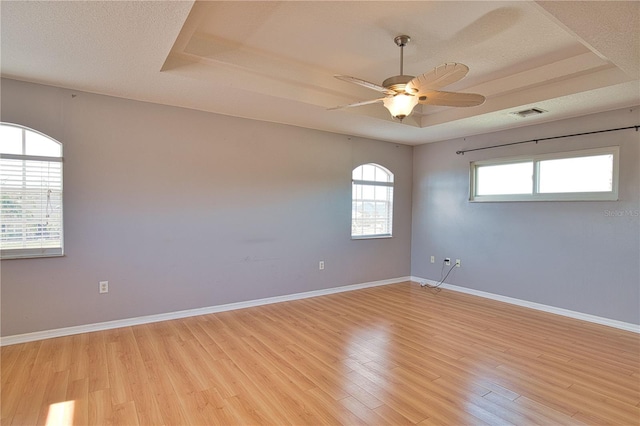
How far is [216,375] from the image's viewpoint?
2549mm

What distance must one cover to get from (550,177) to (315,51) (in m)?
3.46

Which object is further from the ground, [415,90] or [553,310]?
[415,90]

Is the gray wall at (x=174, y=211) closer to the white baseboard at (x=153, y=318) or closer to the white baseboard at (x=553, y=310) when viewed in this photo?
the white baseboard at (x=153, y=318)

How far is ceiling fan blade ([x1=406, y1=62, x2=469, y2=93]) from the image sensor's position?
2086mm

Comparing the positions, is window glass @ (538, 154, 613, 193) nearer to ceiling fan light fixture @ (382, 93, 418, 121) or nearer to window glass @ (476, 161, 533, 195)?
window glass @ (476, 161, 533, 195)

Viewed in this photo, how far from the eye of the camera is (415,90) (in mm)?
2461

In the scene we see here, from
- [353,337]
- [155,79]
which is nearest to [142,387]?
[353,337]

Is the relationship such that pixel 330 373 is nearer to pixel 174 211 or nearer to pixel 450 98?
pixel 450 98

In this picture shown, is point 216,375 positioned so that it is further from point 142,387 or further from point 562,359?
point 562,359

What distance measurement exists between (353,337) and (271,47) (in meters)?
2.88

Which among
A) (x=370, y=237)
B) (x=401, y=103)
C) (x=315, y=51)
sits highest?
(x=315, y=51)

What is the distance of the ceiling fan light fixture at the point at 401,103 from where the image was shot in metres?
2.57

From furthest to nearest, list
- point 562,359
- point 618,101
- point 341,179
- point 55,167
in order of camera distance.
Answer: point 341,179 → point 618,101 → point 55,167 → point 562,359

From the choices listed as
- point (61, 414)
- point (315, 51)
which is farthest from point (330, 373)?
point (315, 51)
